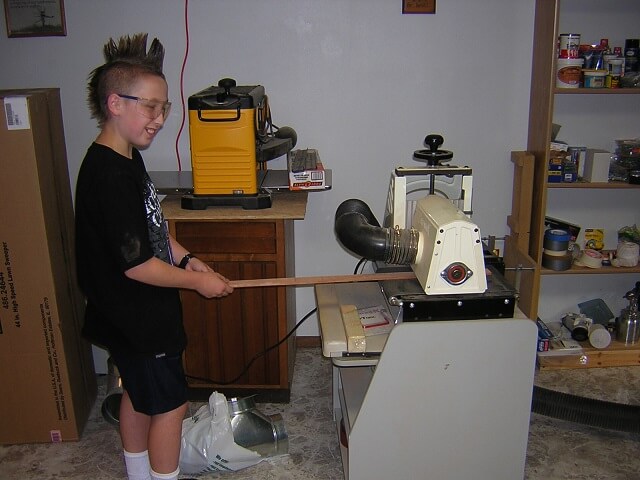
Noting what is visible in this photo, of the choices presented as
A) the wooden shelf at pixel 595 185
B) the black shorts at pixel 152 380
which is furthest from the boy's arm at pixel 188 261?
the wooden shelf at pixel 595 185

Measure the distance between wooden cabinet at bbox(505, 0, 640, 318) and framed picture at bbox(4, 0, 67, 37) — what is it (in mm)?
2002

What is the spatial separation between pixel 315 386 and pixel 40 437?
1.13 metres

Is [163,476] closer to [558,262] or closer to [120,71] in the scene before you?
[120,71]

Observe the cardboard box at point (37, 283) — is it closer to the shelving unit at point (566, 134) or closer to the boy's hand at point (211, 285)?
the boy's hand at point (211, 285)

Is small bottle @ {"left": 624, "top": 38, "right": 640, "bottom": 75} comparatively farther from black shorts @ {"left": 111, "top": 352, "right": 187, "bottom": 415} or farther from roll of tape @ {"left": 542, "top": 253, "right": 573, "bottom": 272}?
black shorts @ {"left": 111, "top": 352, "right": 187, "bottom": 415}

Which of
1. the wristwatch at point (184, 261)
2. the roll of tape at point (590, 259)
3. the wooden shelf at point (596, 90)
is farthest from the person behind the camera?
the roll of tape at point (590, 259)

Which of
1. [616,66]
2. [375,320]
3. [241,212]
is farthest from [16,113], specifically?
[616,66]

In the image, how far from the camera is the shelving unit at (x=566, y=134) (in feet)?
8.59

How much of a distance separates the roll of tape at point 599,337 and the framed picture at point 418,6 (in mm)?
1621

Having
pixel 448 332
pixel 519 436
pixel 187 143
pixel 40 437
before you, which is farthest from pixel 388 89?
pixel 40 437

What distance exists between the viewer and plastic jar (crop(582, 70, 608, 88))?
103 inches

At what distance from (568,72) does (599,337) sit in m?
1.21

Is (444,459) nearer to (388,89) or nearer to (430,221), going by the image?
(430,221)

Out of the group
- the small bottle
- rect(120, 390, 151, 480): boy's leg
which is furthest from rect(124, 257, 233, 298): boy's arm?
the small bottle
